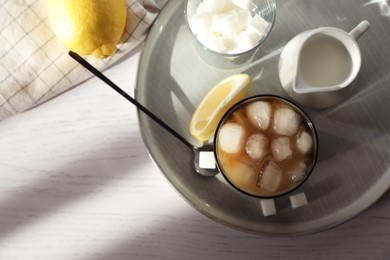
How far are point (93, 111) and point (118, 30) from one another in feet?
0.60

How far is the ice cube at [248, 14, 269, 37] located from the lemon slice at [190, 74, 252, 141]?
0.08 m

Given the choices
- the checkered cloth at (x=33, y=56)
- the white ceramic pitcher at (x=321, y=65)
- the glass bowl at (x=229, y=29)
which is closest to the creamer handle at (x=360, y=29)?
the white ceramic pitcher at (x=321, y=65)

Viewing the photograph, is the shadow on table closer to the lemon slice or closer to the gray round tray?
the gray round tray

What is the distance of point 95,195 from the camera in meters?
0.99

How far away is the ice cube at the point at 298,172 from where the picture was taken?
0.86m

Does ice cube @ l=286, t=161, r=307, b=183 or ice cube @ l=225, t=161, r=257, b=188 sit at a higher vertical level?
ice cube @ l=225, t=161, r=257, b=188

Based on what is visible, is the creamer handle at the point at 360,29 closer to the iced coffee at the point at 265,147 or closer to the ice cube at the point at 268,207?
the iced coffee at the point at 265,147

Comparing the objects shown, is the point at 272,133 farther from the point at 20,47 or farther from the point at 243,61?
the point at 20,47

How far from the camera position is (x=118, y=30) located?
2.94ft

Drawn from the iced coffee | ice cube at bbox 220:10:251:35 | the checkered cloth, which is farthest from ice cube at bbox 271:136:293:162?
the checkered cloth

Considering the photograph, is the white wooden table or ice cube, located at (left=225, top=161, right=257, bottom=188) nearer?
ice cube, located at (left=225, top=161, right=257, bottom=188)

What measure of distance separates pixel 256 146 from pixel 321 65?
0.63ft

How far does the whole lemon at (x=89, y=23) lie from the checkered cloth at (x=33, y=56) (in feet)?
0.22

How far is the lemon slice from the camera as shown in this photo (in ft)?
2.88
